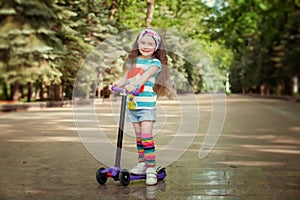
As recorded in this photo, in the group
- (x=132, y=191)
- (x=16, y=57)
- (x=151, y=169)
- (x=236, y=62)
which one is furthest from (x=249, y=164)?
(x=236, y=62)

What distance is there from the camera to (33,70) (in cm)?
2631

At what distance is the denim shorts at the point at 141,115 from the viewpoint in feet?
17.4

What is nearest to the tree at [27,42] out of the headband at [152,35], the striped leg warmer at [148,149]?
the headband at [152,35]

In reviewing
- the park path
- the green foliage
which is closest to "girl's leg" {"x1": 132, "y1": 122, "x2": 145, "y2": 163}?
the park path

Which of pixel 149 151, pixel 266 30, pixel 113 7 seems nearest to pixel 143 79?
pixel 149 151

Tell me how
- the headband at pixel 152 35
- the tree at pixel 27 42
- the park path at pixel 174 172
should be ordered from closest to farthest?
the park path at pixel 174 172
the headband at pixel 152 35
the tree at pixel 27 42

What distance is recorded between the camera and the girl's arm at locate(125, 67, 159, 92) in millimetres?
5164

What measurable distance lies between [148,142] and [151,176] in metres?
0.36

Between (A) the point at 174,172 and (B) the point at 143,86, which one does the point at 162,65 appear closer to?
(B) the point at 143,86

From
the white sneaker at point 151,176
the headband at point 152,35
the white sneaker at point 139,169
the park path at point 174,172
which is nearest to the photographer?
the park path at point 174,172

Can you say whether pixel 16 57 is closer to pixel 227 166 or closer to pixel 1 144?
pixel 1 144

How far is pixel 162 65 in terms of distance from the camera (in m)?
5.77

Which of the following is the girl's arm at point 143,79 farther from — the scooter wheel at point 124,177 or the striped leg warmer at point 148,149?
the scooter wheel at point 124,177

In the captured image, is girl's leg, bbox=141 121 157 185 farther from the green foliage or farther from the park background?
the green foliage
